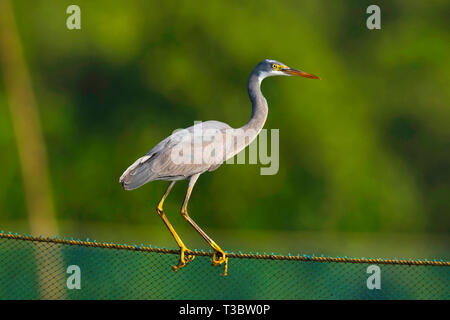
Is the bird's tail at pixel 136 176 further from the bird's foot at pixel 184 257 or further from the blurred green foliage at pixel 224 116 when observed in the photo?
the blurred green foliage at pixel 224 116

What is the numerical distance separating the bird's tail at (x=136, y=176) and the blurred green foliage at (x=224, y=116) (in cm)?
931

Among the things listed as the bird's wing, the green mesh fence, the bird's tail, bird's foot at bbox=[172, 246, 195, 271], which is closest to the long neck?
the bird's wing

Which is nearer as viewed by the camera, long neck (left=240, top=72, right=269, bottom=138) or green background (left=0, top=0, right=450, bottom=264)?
long neck (left=240, top=72, right=269, bottom=138)

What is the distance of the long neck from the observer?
6.35 m

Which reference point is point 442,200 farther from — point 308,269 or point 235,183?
point 308,269

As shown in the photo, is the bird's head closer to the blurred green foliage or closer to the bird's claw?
the bird's claw

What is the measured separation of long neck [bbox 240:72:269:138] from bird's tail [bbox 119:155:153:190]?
0.98 metres

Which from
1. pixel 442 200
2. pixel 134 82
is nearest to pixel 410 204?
pixel 442 200

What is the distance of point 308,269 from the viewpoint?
10312 mm

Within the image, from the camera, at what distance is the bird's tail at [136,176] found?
5844 millimetres

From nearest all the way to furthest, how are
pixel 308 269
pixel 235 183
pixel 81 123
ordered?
pixel 308 269
pixel 235 183
pixel 81 123

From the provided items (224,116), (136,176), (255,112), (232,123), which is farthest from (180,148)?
(224,116)

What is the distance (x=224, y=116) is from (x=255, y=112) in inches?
371

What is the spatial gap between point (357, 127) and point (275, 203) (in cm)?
317
